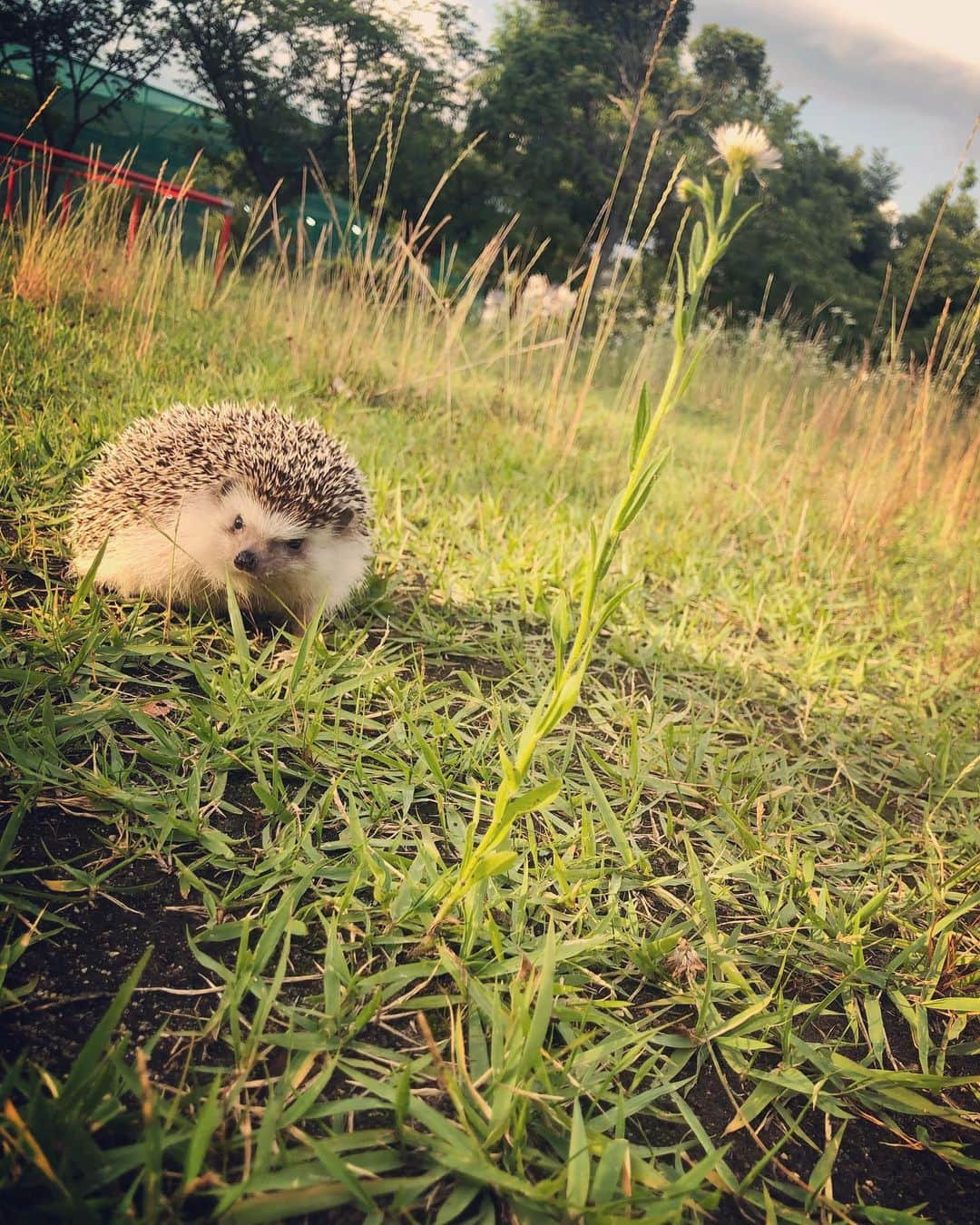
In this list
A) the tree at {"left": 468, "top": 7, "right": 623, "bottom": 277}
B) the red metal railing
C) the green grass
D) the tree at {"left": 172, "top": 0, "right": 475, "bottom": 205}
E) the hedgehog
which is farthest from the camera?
the tree at {"left": 468, "top": 7, "right": 623, "bottom": 277}

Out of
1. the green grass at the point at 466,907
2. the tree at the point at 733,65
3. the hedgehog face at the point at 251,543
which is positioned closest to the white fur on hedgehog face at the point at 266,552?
the hedgehog face at the point at 251,543

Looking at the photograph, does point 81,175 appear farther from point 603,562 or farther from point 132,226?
point 603,562

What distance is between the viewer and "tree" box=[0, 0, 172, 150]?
4.54m

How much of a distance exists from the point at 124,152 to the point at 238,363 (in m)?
1.68

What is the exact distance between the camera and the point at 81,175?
474 cm

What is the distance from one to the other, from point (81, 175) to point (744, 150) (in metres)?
4.99

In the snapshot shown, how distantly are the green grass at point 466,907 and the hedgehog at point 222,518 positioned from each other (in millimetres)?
135

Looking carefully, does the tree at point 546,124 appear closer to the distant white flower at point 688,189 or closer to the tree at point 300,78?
the tree at point 300,78

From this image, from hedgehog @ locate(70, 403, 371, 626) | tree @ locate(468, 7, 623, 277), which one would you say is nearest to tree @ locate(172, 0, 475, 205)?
hedgehog @ locate(70, 403, 371, 626)

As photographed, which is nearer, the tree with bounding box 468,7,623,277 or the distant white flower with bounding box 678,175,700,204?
the distant white flower with bounding box 678,175,700,204

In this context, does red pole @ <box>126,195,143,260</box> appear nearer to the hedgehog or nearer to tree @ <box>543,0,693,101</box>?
the hedgehog

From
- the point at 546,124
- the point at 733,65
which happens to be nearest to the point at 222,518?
the point at 546,124

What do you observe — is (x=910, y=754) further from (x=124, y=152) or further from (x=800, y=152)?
(x=800, y=152)

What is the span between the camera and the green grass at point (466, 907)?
1019mm
